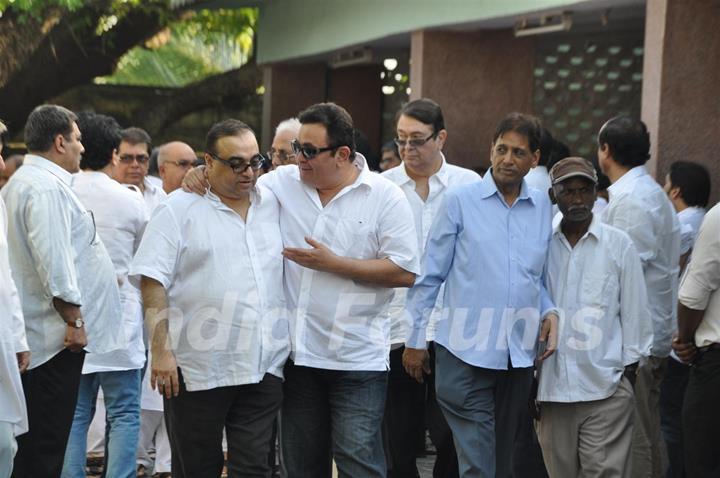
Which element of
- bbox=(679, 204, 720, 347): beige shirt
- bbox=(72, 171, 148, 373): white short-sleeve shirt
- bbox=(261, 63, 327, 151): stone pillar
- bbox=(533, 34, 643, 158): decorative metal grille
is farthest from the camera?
bbox=(261, 63, 327, 151): stone pillar

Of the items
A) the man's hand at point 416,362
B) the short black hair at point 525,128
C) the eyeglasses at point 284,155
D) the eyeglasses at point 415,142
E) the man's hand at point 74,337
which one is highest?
the short black hair at point 525,128

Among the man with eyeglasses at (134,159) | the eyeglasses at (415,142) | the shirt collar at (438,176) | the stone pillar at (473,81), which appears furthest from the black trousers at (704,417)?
the stone pillar at (473,81)

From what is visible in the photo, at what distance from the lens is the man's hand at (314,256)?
20.6 ft

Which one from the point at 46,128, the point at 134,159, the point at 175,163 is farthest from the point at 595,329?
the point at 175,163

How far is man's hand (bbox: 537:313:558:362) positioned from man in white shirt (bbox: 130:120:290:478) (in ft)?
4.82

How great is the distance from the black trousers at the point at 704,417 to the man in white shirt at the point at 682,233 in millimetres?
1553

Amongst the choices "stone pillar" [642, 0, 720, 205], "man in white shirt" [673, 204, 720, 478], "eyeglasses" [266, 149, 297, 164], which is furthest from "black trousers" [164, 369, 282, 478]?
"stone pillar" [642, 0, 720, 205]

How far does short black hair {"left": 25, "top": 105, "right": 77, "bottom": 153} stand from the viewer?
714 centimetres

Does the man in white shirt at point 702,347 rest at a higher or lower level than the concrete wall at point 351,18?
lower

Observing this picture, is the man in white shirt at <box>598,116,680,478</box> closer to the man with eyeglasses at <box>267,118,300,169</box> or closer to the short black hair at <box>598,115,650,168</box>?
the short black hair at <box>598,115,650,168</box>

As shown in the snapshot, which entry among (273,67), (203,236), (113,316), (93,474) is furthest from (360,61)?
(203,236)

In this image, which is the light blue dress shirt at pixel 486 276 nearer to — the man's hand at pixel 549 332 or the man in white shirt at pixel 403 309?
the man's hand at pixel 549 332

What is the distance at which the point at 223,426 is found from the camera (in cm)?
638

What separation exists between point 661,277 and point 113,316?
10.6 ft
